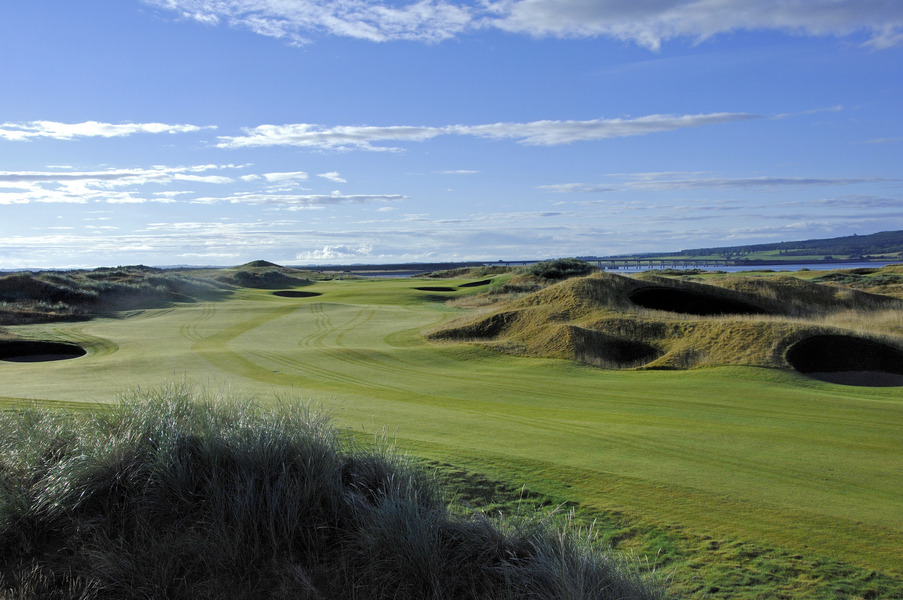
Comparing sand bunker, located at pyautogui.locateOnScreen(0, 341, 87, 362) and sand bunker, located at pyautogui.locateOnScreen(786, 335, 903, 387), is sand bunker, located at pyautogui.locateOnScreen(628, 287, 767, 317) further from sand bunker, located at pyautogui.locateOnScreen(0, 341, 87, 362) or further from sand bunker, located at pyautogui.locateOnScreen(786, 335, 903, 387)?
sand bunker, located at pyautogui.locateOnScreen(0, 341, 87, 362)

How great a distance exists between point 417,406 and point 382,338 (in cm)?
1476

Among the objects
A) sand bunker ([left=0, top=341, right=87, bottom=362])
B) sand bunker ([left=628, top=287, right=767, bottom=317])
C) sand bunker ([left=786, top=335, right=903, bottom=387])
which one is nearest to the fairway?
sand bunker ([left=0, top=341, right=87, bottom=362])

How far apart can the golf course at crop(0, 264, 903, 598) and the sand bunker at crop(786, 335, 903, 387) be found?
1.41 ft

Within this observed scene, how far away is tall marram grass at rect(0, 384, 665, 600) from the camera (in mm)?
4500

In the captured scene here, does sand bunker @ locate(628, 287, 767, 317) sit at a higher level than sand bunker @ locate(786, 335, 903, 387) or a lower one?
higher

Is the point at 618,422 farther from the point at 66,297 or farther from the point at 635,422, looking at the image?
the point at 66,297

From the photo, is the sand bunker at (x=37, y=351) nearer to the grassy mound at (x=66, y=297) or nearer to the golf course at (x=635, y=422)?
the golf course at (x=635, y=422)

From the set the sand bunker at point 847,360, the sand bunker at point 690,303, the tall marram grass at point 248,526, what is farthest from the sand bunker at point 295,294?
the tall marram grass at point 248,526

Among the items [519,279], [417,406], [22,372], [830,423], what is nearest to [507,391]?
[417,406]

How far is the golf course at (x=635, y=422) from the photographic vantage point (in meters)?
5.18

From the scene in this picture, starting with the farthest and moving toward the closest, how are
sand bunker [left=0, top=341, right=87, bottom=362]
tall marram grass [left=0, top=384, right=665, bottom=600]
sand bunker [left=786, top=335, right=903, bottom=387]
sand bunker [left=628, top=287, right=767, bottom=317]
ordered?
sand bunker [left=628, top=287, right=767, bottom=317] < sand bunker [left=0, top=341, right=87, bottom=362] < sand bunker [left=786, top=335, right=903, bottom=387] < tall marram grass [left=0, top=384, right=665, bottom=600]

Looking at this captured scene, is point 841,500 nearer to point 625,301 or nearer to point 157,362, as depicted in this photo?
point 157,362

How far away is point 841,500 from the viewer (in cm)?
611

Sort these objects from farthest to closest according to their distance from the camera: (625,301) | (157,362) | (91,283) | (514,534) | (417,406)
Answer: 1. (91,283)
2. (625,301)
3. (157,362)
4. (417,406)
5. (514,534)
